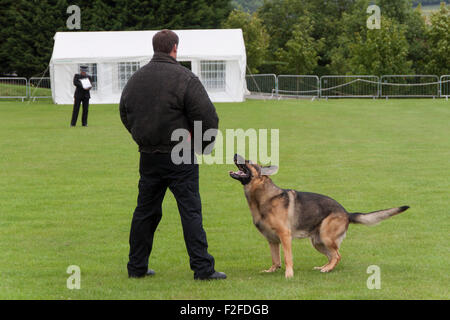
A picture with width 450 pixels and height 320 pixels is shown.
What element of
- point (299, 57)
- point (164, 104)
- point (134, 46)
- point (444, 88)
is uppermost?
point (134, 46)

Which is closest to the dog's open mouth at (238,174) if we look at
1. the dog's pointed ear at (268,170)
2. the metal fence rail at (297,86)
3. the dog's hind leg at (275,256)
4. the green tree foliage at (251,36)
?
the dog's pointed ear at (268,170)

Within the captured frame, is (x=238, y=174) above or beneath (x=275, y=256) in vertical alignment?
above

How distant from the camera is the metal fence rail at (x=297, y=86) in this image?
38.9m

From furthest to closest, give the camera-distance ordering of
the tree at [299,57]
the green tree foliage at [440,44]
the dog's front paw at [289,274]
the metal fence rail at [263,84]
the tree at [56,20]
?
the tree at [56,20], the tree at [299,57], the green tree foliage at [440,44], the metal fence rail at [263,84], the dog's front paw at [289,274]

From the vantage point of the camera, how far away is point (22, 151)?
1692 cm

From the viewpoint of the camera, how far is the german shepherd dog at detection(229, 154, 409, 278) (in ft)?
21.0

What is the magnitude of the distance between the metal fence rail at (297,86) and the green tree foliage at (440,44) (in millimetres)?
9376

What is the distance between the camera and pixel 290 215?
21.4ft

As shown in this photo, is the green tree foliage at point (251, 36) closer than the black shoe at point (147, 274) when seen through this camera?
No

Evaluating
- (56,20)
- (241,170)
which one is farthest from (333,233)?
(56,20)

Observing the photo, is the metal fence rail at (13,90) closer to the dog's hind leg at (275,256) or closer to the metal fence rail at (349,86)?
the metal fence rail at (349,86)

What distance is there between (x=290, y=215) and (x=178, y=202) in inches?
44.0

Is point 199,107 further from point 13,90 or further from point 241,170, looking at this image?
point 13,90
